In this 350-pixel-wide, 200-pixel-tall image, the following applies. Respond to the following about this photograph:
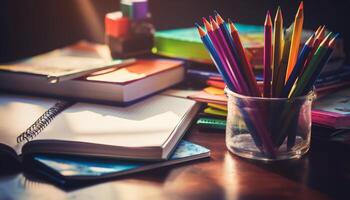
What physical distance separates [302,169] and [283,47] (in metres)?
0.16

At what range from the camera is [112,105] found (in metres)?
0.88

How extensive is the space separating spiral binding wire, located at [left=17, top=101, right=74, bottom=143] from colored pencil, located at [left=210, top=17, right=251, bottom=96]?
0.27 m

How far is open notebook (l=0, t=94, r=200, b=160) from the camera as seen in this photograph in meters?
0.69

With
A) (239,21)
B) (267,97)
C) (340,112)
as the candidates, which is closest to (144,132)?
(267,97)

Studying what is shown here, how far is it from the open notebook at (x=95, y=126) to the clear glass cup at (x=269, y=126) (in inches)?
3.4

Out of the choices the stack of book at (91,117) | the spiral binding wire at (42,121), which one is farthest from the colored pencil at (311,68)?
the spiral binding wire at (42,121)

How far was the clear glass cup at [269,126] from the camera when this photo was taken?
0.70 meters

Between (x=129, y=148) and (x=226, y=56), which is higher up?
(x=226, y=56)

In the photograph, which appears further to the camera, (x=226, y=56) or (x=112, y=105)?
(x=112, y=105)

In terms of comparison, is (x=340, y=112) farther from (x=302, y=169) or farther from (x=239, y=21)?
(x=239, y=21)

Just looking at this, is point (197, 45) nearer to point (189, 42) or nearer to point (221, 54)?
point (189, 42)

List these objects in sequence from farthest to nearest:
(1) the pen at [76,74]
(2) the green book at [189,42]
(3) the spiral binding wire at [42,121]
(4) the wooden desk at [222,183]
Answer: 1. (2) the green book at [189,42]
2. (1) the pen at [76,74]
3. (3) the spiral binding wire at [42,121]
4. (4) the wooden desk at [222,183]

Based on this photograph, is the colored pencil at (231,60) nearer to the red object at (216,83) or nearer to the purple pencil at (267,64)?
the purple pencil at (267,64)

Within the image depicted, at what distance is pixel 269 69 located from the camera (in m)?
0.71
